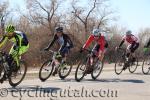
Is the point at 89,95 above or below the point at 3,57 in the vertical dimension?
below

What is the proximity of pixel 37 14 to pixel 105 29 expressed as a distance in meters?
11.8

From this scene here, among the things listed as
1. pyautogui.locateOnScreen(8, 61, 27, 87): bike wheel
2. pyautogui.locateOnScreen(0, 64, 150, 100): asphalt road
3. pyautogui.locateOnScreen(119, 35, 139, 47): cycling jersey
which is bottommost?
pyautogui.locateOnScreen(0, 64, 150, 100): asphalt road

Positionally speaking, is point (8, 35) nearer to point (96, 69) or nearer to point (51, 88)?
point (51, 88)

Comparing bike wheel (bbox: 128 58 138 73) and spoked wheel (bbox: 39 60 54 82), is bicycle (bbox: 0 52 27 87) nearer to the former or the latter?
spoked wheel (bbox: 39 60 54 82)

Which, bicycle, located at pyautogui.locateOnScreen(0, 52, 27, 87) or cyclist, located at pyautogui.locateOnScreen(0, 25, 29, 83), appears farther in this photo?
cyclist, located at pyautogui.locateOnScreen(0, 25, 29, 83)

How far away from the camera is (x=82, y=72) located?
52.6 ft

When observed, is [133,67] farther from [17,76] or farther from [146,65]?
[17,76]

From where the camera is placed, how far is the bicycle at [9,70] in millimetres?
13734

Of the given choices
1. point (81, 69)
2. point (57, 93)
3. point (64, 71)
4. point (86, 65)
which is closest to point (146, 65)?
point (64, 71)

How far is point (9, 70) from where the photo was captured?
1387 cm

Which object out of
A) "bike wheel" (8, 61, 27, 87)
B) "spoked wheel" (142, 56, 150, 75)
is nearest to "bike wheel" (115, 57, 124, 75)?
"spoked wheel" (142, 56, 150, 75)

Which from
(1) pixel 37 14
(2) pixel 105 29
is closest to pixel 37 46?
(1) pixel 37 14

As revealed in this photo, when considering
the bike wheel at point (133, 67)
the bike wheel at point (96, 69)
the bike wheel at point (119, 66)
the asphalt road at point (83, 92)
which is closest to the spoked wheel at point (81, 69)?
the bike wheel at point (96, 69)

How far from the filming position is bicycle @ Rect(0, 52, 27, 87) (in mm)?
13734
